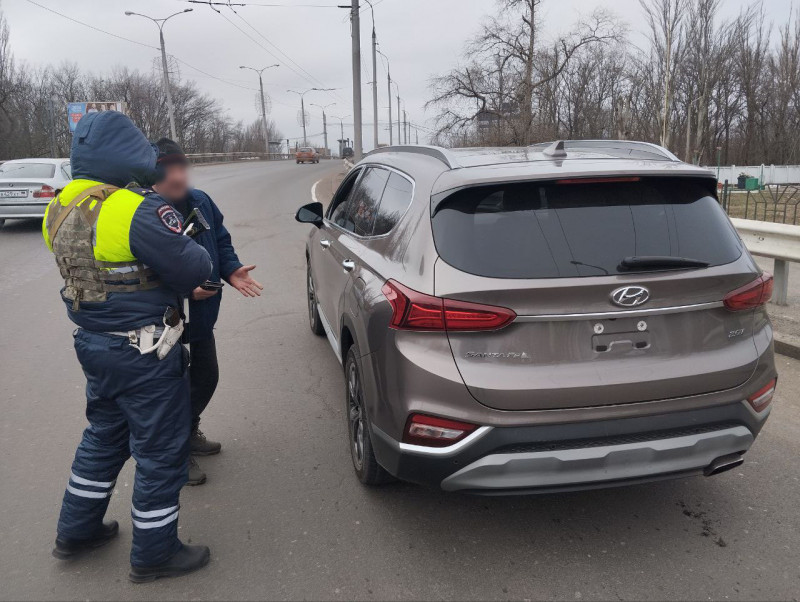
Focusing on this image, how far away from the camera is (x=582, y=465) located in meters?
2.64

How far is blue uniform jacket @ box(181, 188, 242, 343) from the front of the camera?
3.59 metres

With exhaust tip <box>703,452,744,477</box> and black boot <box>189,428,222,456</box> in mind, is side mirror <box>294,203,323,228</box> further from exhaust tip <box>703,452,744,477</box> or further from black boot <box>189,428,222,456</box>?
exhaust tip <box>703,452,744,477</box>

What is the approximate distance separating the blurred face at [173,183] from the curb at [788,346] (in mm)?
5021

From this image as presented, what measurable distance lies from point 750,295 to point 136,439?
2767 millimetres

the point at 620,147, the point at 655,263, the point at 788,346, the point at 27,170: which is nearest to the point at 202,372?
the point at 655,263

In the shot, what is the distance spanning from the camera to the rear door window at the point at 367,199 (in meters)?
3.98

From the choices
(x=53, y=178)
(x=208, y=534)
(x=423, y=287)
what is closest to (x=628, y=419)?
(x=423, y=287)

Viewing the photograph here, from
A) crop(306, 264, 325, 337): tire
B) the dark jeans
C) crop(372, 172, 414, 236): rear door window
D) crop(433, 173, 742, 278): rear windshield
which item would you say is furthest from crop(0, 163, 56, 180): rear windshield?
crop(433, 173, 742, 278): rear windshield

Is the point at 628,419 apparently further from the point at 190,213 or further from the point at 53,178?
the point at 53,178

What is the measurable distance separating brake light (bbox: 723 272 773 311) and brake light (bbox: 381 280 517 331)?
3.35ft

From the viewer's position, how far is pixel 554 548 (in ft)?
9.88

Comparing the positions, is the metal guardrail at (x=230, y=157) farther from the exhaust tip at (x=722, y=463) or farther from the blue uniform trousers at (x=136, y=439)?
the exhaust tip at (x=722, y=463)

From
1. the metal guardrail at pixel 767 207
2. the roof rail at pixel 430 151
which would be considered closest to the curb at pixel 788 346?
the roof rail at pixel 430 151

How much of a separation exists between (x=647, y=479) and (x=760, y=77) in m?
59.5
